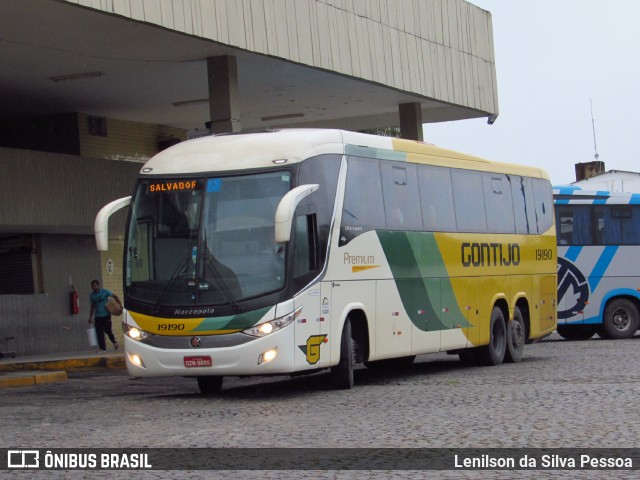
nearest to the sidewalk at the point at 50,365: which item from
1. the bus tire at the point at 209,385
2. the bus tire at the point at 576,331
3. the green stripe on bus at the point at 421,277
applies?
the bus tire at the point at 209,385

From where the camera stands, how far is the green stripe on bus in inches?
678

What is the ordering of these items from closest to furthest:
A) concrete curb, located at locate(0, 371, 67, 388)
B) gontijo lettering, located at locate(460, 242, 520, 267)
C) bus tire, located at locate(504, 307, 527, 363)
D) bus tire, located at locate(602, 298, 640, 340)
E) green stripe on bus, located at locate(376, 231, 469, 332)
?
green stripe on bus, located at locate(376, 231, 469, 332), concrete curb, located at locate(0, 371, 67, 388), gontijo lettering, located at locate(460, 242, 520, 267), bus tire, located at locate(504, 307, 527, 363), bus tire, located at locate(602, 298, 640, 340)

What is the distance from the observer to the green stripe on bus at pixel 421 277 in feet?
56.5

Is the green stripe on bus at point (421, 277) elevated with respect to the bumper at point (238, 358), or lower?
elevated

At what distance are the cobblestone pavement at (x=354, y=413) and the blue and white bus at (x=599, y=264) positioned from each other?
9.05m

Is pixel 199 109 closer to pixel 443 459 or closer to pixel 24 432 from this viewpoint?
pixel 24 432

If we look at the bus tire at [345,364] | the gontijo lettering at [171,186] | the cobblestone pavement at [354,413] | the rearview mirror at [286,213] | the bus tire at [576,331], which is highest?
the gontijo lettering at [171,186]

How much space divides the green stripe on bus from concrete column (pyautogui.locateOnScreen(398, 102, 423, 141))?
9784 millimetres

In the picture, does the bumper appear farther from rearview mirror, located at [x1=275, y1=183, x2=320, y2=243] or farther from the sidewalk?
the sidewalk

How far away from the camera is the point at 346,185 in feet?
52.4

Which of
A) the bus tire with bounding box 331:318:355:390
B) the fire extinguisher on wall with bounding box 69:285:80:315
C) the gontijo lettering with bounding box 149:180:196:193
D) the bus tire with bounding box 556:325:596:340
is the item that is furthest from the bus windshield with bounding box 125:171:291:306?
the bus tire with bounding box 556:325:596:340

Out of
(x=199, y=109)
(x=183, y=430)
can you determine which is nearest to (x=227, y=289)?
(x=183, y=430)

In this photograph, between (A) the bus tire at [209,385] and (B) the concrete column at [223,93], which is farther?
(B) the concrete column at [223,93]

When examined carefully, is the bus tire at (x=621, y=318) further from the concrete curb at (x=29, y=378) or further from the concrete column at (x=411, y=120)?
the concrete curb at (x=29, y=378)
